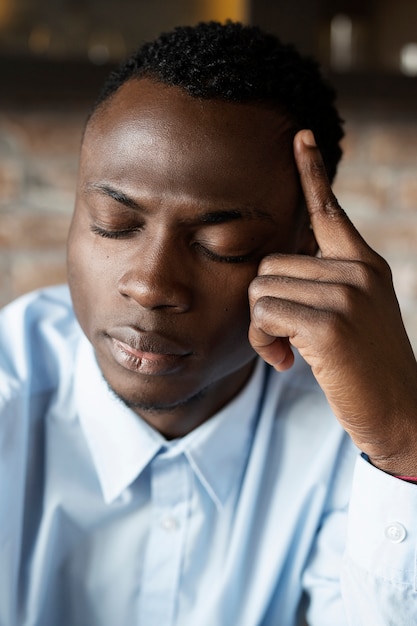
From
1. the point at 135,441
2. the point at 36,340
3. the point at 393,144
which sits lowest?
the point at 135,441

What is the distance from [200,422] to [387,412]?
0.26m

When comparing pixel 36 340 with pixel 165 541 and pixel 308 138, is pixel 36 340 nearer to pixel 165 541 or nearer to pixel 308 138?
pixel 165 541

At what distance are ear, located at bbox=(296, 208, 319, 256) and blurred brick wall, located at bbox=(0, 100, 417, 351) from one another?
850 millimetres

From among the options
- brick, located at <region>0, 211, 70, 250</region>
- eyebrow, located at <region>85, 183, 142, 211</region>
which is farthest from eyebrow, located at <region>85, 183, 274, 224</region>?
brick, located at <region>0, 211, 70, 250</region>

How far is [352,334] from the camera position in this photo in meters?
0.74

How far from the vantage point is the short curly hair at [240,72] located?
0.78 m

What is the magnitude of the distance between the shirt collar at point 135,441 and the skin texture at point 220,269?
82 mm

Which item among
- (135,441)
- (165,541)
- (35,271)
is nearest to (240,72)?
(135,441)

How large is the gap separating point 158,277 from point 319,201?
0.20m

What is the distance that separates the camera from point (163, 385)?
0.80 meters

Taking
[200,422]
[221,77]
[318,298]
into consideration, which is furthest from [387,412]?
[221,77]

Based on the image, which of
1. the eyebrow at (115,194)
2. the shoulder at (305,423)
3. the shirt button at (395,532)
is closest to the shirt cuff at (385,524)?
the shirt button at (395,532)

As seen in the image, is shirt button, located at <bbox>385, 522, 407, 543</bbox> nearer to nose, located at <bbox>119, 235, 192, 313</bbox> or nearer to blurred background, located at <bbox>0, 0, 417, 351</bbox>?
nose, located at <bbox>119, 235, 192, 313</bbox>

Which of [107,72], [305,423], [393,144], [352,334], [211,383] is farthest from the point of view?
[393,144]
